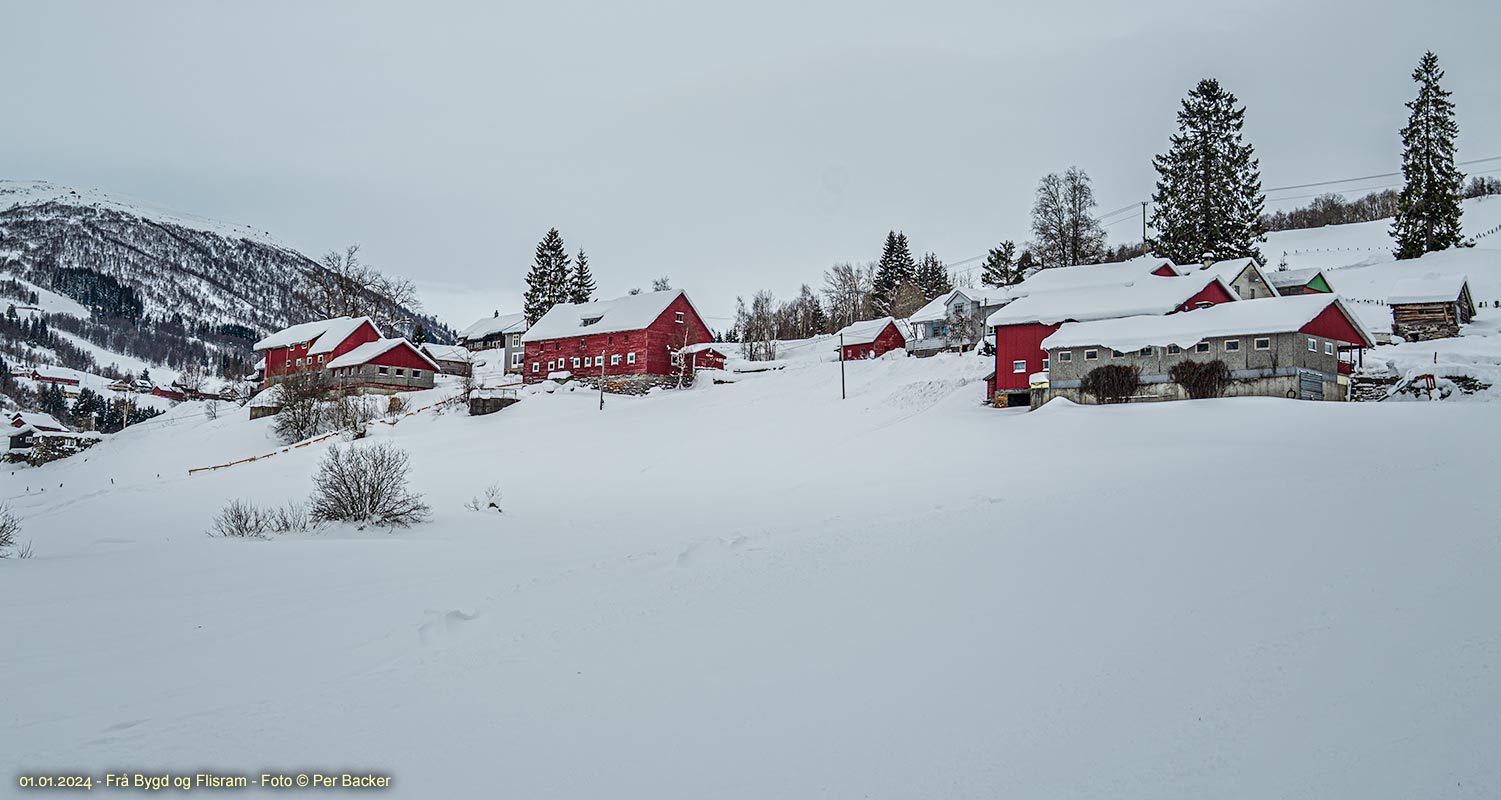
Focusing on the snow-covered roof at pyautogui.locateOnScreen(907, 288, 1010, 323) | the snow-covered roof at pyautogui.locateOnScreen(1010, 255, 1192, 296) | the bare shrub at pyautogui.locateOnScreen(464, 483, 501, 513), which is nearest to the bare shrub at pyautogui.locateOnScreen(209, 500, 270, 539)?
the bare shrub at pyautogui.locateOnScreen(464, 483, 501, 513)

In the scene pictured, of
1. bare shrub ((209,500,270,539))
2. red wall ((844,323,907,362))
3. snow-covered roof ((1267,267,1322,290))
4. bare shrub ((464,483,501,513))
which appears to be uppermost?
snow-covered roof ((1267,267,1322,290))

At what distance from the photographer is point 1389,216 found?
323ft

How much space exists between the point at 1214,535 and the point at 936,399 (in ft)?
82.1

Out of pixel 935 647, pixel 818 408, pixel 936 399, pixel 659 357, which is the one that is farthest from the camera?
pixel 659 357

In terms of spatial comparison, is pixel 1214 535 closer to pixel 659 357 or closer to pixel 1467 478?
pixel 1467 478

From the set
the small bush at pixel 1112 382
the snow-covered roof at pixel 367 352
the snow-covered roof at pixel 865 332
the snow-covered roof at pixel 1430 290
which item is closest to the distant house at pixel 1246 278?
the snow-covered roof at pixel 1430 290

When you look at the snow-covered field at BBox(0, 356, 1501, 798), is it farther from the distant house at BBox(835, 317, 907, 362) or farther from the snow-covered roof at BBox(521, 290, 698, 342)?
the distant house at BBox(835, 317, 907, 362)

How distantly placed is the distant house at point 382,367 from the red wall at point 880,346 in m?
33.2

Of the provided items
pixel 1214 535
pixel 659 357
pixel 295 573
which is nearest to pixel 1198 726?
pixel 1214 535

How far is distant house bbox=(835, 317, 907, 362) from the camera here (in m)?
65.4

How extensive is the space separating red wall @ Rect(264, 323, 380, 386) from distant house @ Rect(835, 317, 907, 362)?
36950 millimetres

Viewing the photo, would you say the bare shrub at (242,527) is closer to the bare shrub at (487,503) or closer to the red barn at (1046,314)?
the bare shrub at (487,503)

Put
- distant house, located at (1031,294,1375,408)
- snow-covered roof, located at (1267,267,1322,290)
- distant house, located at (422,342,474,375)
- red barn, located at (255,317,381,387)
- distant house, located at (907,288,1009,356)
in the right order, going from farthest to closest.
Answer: distant house, located at (422,342,474,375) < red barn, located at (255,317,381,387) < distant house, located at (907,288,1009,356) < snow-covered roof, located at (1267,267,1322,290) < distant house, located at (1031,294,1375,408)

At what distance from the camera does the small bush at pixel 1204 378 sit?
28.2m
